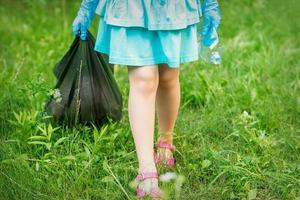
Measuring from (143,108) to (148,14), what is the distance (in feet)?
1.36

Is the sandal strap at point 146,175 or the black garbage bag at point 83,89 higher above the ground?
the black garbage bag at point 83,89

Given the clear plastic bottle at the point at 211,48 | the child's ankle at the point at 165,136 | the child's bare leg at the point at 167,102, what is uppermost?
the clear plastic bottle at the point at 211,48

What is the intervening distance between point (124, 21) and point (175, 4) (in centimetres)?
25

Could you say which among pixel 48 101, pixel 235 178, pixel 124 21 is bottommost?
pixel 235 178

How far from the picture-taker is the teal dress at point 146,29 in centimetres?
281

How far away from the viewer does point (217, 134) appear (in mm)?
3602

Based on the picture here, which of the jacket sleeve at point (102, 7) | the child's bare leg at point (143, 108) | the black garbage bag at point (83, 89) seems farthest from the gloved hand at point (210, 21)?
the black garbage bag at point (83, 89)

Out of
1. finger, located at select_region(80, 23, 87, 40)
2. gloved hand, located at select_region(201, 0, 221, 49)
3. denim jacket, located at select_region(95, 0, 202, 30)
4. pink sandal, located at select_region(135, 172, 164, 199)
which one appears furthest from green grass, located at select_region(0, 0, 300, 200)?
denim jacket, located at select_region(95, 0, 202, 30)

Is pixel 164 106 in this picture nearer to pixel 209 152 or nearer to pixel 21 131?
pixel 209 152

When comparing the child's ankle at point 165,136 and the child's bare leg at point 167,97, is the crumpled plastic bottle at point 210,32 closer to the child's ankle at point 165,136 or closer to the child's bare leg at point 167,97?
the child's bare leg at point 167,97

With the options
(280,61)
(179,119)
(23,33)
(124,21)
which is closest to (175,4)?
(124,21)

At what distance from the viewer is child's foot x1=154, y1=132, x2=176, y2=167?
10.5ft

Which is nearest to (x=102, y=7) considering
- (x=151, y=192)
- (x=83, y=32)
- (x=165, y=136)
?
(x=83, y=32)

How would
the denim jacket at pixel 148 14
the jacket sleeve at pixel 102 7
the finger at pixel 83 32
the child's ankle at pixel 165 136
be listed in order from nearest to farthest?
the denim jacket at pixel 148 14 → the jacket sleeve at pixel 102 7 → the finger at pixel 83 32 → the child's ankle at pixel 165 136
